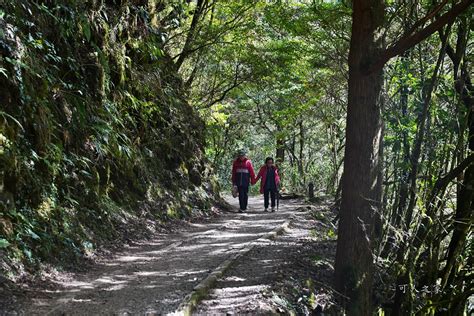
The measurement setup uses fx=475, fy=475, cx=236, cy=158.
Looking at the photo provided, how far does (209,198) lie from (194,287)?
399 inches

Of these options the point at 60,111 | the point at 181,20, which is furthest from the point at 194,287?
the point at 181,20

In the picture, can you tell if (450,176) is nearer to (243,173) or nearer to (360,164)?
(360,164)

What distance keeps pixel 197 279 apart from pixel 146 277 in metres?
0.83

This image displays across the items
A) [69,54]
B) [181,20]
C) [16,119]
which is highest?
[181,20]

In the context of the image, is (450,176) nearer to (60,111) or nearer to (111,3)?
(60,111)

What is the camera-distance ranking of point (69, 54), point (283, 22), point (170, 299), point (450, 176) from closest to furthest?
1. point (170, 299)
2. point (450, 176)
3. point (69, 54)
4. point (283, 22)

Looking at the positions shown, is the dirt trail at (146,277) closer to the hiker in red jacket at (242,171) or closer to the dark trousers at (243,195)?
the hiker in red jacket at (242,171)

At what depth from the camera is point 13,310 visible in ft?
18.0

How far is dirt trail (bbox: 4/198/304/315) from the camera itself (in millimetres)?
5863

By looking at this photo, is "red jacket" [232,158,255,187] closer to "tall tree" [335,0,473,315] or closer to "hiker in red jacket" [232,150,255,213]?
"hiker in red jacket" [232,150,255,213]

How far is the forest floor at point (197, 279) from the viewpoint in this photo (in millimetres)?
6000

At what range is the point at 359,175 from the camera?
7.34 m

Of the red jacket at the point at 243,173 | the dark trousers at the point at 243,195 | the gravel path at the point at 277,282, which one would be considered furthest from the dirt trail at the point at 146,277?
the dark trousers at the point at 243,195

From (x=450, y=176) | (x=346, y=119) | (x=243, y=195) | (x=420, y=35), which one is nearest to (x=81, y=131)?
(x=346, y=119)
